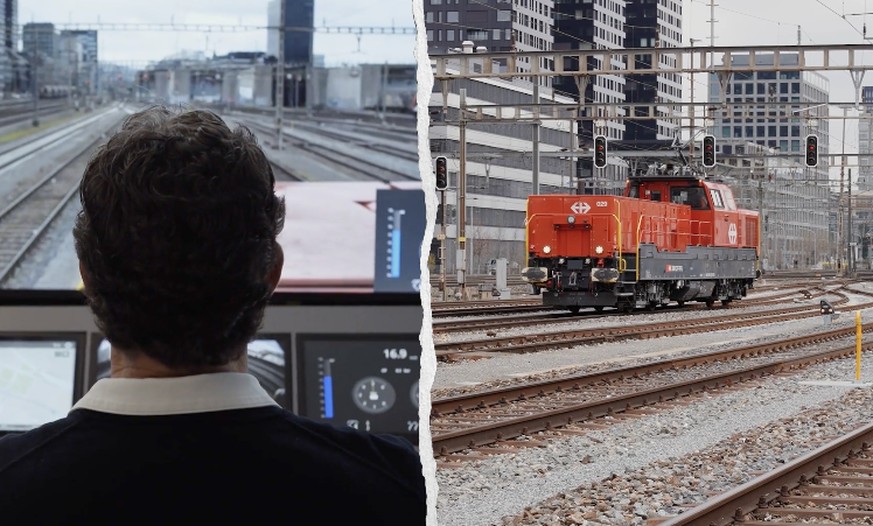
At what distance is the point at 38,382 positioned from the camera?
6.40 ft

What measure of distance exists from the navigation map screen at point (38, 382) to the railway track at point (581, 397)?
214 inches

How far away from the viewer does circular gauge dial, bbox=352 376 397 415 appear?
1.94 m

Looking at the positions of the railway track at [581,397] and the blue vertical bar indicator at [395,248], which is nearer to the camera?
the blue vertical bar indicator at [395,248]

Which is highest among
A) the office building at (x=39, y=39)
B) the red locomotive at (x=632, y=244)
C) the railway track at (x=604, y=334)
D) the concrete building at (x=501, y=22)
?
the concrete building at (x=501, y=22)

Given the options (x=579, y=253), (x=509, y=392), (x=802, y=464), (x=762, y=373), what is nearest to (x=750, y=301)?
(x=579, y=253)

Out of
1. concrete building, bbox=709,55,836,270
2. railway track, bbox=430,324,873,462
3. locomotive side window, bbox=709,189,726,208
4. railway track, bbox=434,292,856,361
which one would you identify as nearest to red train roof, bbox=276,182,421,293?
railway track, bbox=430,324,873,462

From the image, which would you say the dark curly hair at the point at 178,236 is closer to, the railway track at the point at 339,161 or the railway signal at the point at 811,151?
the railway track at the point at 339,161

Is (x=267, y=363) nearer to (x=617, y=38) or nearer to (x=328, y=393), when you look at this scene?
(x=328, y=393)

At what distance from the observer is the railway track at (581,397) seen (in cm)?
791

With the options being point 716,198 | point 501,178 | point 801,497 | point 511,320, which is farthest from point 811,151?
point 801,497

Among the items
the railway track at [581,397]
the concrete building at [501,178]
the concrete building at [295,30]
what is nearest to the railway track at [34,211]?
the concrete building at [295,30]

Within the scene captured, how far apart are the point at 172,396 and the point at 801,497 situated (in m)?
5.52

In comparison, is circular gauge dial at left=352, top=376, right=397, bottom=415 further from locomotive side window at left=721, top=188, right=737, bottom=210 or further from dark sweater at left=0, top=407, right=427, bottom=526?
locomotive side window at left=721, top=188, right=737, bottom=210

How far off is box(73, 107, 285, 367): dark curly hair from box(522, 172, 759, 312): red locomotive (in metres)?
19.0
